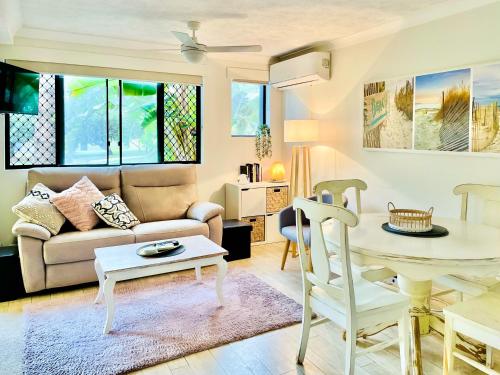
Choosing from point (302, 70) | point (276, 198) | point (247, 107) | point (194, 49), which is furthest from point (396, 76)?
point (247, 107)

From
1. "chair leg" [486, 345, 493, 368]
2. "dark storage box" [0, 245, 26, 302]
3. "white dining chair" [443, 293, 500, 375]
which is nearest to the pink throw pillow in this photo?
"dark storage box" [0, 245, 26, 302]

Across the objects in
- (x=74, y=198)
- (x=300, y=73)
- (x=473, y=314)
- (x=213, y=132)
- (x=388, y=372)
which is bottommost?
(x=388, y=372)

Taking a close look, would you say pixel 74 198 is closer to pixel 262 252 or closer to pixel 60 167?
pixel 60 167

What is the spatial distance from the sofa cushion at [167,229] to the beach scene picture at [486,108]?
99.6 inches

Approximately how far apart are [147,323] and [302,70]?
311 cm

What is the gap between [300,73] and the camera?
4586 mm

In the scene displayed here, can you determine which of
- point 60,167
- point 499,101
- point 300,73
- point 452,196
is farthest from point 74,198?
point 499,101

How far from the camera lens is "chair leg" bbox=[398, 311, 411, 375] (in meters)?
2.13

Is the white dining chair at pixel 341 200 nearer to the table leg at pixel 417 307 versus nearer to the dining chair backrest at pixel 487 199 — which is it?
the table leg at pixel 417 307

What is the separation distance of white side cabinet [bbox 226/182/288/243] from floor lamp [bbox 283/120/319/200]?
263mm

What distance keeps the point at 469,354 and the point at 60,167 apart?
3.90 m

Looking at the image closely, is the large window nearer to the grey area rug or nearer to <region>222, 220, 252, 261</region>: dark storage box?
<region>222, 220, 252, 261</region>: dark storage box

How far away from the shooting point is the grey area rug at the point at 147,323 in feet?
7.91

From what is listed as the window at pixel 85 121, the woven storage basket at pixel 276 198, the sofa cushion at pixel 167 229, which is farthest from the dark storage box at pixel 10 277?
the woven storage basket at pixel 276 198
